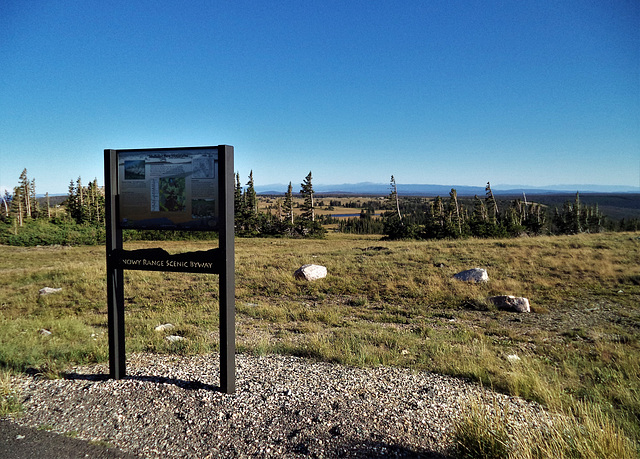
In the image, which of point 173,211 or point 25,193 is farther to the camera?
point 25,193

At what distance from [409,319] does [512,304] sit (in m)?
3.51

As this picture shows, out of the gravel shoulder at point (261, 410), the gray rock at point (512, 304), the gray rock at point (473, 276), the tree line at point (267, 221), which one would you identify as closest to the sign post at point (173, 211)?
the gravel shoulder at point (261, 410)

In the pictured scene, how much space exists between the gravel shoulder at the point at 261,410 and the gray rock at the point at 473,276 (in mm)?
10497

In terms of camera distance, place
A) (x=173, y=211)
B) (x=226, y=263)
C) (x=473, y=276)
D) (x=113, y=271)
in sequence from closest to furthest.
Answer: (x=226, y=263)
(x=173, y=211)
(x=113, y=271)
(x=473, y=276)

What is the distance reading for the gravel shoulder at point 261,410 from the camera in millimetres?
3652

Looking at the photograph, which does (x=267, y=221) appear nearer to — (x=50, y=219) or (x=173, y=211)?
(x=50, y=219)

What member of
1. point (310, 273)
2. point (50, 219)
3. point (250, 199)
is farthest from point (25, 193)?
point (310, 273)

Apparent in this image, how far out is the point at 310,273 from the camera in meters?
16.3

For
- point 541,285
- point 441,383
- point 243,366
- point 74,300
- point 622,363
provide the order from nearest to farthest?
point 441,383, point 243,366, point 622,363, point 74,300, point 541,285

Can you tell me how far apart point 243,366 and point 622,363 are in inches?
242

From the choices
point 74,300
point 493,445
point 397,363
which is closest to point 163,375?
point 397,363

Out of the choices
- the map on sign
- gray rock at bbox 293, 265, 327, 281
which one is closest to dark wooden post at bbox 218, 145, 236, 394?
the map on sign

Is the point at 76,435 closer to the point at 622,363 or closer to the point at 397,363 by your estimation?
the point at 397,363

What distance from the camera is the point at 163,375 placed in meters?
5.25
